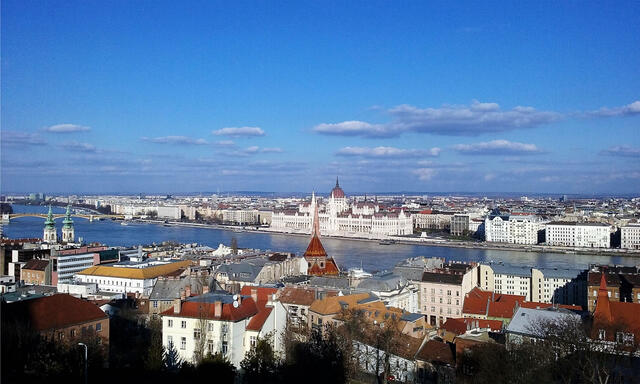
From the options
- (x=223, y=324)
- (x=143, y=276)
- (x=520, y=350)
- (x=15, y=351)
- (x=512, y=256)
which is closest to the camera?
(x=15, y=351)

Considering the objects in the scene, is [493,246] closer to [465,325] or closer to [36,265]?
[36,265]

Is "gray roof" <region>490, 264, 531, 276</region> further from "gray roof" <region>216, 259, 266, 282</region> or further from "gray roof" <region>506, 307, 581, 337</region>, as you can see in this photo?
"gray roof" <region>506, 307, 581, 337</region>

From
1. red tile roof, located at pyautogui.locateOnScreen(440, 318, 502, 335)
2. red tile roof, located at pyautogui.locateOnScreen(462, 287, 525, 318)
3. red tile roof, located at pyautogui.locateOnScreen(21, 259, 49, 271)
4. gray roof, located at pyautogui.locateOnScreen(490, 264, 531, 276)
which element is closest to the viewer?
red tile roof, located at pyautogui.locateOnScreen(440, 318, 502, 335)

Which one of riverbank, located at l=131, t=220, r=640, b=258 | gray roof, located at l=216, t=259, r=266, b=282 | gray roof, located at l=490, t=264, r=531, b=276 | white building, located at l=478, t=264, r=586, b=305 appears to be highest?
gray roof, located at l=216, t=259, r=266, b=282

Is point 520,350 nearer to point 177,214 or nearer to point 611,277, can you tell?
point 611,277

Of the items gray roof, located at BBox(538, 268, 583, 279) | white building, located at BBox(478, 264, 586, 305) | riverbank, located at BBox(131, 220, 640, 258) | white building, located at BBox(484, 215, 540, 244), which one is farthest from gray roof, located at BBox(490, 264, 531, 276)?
white building, located at BBox(484, 215, 540, 244)

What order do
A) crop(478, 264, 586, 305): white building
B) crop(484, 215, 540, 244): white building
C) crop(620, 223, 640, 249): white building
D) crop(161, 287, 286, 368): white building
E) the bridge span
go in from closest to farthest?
crop(161, 287, 286, 368): white building, crop(478, 264, 586, 305): white building, crop(620, 223, 640, 249): white building, crop(484, 215, 540, 244): white building, the bridge span

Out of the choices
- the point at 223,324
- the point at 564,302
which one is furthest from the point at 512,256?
the point at 223,324
